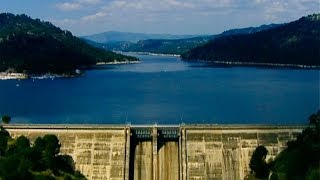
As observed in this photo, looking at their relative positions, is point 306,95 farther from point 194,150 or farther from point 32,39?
point 32,39

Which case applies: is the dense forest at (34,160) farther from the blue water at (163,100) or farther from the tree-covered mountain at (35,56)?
the tree-covered mountain at (35,56)

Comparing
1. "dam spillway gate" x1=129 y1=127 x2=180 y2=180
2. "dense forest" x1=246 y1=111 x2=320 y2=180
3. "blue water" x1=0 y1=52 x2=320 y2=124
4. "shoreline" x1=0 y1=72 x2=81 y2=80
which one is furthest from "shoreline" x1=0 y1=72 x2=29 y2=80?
"dense forest" x1=246 y1=111 x2=320 y2=180

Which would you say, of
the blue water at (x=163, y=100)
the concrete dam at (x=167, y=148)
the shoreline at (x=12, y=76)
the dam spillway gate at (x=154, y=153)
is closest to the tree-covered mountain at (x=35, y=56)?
the shoreline at (x=12, y=76)

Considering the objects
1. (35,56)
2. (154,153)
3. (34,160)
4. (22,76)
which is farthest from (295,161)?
(35,56)

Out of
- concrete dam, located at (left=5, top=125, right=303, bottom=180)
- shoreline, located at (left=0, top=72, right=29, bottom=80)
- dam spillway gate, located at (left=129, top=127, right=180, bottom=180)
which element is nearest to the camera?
concrete dam, located at (left=5, top=125, right=303, bottom=180)

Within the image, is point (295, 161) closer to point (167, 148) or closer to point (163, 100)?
point (167, 148)

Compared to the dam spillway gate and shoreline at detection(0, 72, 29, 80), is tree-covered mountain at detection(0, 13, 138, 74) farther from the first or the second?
the dam spillway gate

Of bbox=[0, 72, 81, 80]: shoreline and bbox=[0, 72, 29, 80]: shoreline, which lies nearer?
bbox=[0, 72, 29, 80]: shoreline

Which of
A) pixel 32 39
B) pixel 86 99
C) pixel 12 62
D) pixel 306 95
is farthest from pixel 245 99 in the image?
pixel 32 39
